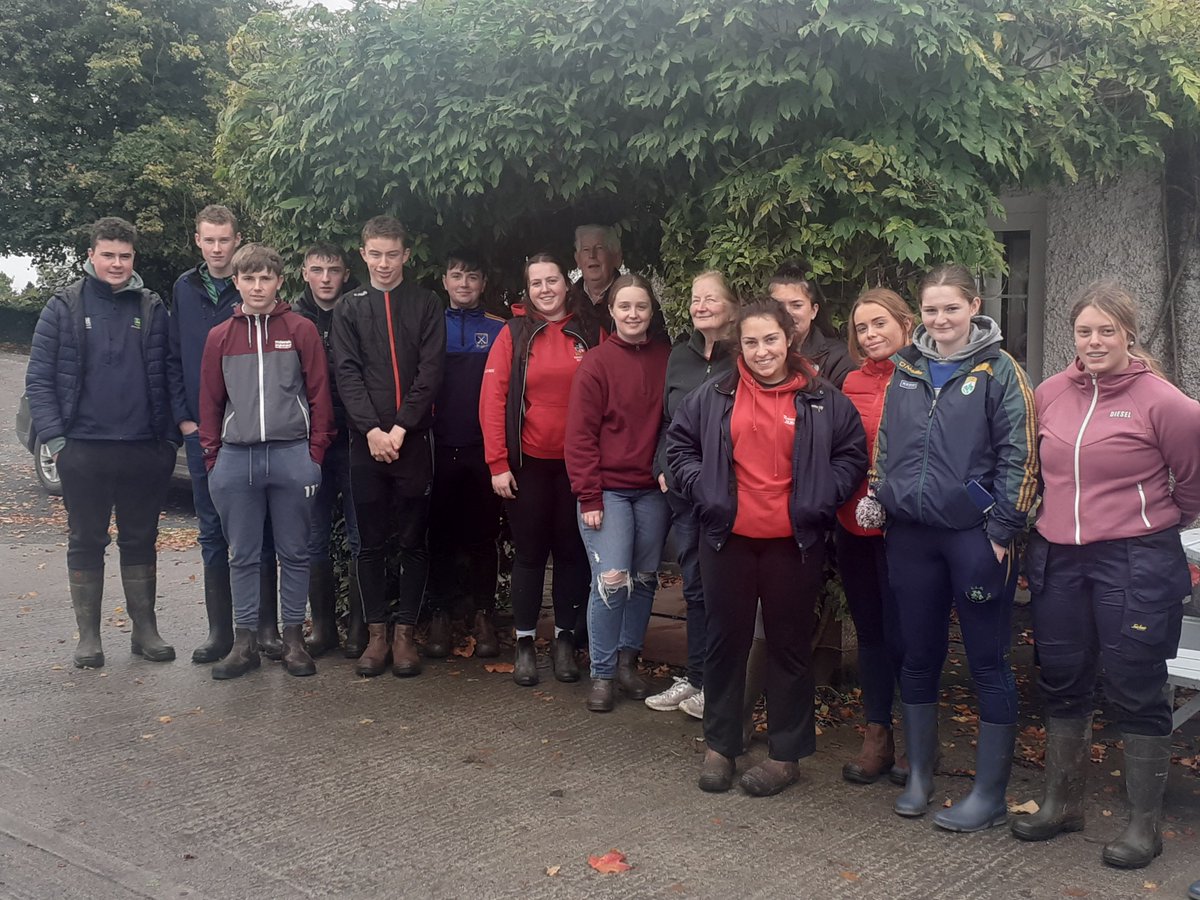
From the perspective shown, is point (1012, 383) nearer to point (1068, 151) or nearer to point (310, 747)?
point (1068, 151)

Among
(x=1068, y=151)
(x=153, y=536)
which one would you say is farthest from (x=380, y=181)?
(x=1068, y=151)

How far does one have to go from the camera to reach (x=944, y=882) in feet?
12.2

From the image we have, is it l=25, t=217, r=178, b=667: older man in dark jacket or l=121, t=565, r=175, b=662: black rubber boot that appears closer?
l=25, t=217, r=178, b=667: older man in dark jacket

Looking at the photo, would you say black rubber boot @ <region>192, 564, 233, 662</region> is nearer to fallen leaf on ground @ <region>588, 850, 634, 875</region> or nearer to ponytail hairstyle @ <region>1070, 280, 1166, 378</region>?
fallen leaf on ground @ <region>588, 850, 634, 875</region>

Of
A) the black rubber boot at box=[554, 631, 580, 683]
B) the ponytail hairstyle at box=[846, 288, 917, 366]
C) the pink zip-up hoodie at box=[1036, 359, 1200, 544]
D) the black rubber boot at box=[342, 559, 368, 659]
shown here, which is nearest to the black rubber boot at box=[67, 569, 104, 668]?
the black rubber boot at box=[342, 559, 368, 659]

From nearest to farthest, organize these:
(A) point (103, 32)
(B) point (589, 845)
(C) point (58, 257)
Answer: (B) point (589, 845)
(A) point (103, 32)
(C) point (58, 257)

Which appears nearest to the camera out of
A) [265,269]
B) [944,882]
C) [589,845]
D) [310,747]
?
[944,882]

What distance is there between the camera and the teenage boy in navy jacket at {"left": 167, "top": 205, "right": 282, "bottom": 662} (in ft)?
20.0

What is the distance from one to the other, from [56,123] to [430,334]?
25759mm

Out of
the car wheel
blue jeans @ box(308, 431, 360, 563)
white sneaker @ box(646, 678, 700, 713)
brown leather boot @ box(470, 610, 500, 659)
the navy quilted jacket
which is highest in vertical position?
the navy quilted jacket

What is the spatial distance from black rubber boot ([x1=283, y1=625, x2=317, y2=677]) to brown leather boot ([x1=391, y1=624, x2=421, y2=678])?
16.9 inches

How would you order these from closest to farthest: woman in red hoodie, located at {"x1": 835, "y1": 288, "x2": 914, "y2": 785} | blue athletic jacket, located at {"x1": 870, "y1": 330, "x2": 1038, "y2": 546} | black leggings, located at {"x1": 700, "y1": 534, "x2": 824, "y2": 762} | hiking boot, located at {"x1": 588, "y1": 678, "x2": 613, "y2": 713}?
blue athletic jacket, located at {"x1": 870, "y1": 330, "x2": 1038, "y2": 546} < black leggings, located at {"x1": 700, "y1": 534, "x2": 824, "y2": 762} < woman in red hoodie, located at {"x1": 835, "y1": 288, "x2": 914, "y2": 785} < hiking boot, located at {"x1": 588, "y1": 678, "x2": 613, "y2": 713}

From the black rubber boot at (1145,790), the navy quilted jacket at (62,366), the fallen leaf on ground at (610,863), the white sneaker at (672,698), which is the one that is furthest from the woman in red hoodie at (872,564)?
the navy quilted jacket at (62,366)

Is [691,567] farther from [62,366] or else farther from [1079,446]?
[62,366]
